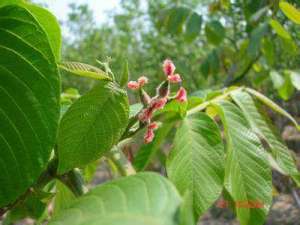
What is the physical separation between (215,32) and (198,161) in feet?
6.45

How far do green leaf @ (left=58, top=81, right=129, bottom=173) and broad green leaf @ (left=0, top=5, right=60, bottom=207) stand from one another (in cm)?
8

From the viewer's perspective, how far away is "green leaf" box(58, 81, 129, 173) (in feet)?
2.04

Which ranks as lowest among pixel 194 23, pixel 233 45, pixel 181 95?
pixel 233 45

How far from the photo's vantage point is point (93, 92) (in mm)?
635

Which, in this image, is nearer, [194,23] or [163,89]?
[163,89]

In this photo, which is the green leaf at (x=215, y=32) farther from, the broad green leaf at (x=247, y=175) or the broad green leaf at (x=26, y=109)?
the broad green leaf at (x=26, y=109)

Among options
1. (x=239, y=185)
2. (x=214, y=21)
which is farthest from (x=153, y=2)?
(x=239, y=185)

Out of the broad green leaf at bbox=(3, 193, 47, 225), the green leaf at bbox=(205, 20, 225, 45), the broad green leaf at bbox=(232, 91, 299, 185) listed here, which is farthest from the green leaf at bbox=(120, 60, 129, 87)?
the green leaf at bbox=(205, 20, 225, 45)

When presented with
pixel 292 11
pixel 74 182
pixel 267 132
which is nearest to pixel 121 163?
pixel 74 182

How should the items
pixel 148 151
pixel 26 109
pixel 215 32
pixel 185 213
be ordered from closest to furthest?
1. pixel 185 213
2. pixel 26 109
3. pixel 148 151
4. pixel 215 32

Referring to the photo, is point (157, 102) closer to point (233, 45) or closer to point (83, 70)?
point (83, 70)

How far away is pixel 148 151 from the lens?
0.85m

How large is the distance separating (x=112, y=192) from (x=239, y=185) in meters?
0.39

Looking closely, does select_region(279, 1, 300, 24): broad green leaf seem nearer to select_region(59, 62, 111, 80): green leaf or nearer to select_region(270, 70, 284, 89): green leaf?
select_region(59, 62, 111, 80): green leaf
